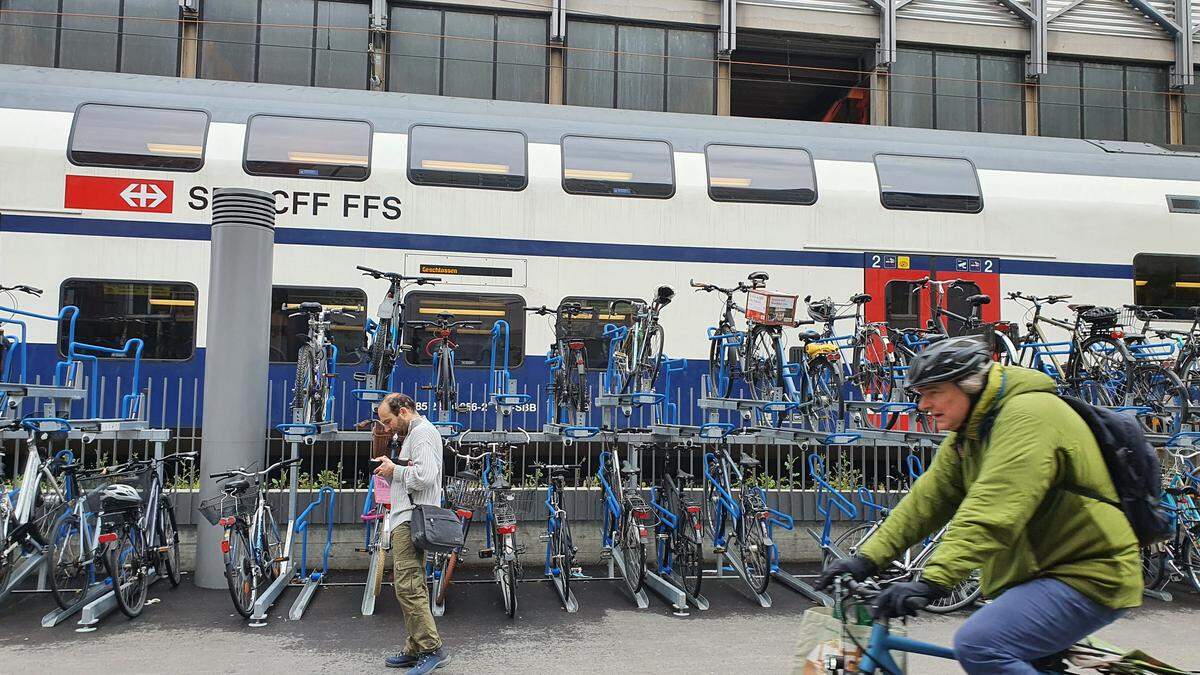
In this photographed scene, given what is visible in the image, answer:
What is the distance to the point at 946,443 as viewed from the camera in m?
3.65

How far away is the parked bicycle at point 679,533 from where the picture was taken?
820 centimetres

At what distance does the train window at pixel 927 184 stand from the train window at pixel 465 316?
17.7 feet

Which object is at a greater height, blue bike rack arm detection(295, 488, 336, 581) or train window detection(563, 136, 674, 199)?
train window detection(563, 136, 674, 199)

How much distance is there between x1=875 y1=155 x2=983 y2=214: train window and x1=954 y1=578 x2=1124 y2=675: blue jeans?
1028 cm

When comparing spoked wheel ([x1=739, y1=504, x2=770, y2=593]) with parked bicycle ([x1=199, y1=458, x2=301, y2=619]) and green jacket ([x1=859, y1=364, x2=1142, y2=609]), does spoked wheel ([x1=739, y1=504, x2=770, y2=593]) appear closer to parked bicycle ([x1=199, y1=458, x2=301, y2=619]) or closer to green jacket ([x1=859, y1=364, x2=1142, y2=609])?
parked bicycle ([x1=199, y1=458, x2=301, y2=619])

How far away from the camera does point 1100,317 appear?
32.0 feet

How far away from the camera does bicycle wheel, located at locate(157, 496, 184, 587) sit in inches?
326

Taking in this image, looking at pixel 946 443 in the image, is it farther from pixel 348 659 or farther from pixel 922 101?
pixel 922 101

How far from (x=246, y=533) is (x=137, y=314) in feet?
15.8

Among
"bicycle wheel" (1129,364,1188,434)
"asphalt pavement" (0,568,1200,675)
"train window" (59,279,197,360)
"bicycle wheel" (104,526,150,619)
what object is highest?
"train window" (59,279,197,360)

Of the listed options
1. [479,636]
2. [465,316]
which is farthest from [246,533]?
[465,316]

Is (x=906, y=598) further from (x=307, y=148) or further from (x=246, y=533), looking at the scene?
(x=307, y=148)

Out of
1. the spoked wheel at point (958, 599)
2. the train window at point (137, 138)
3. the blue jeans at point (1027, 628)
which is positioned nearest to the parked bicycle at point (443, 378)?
the train window at point (137, 138)

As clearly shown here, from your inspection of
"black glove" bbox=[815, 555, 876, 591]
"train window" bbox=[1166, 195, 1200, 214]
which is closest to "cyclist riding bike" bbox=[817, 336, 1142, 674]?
"black glove" bbox=[815, 555, 876, 591]
